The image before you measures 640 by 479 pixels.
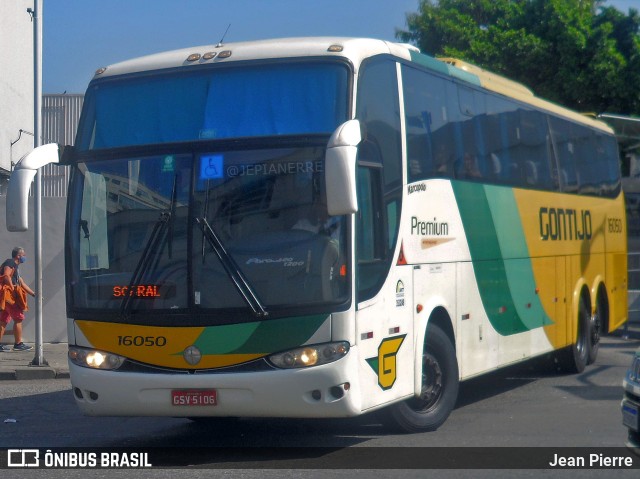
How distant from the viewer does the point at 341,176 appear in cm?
766

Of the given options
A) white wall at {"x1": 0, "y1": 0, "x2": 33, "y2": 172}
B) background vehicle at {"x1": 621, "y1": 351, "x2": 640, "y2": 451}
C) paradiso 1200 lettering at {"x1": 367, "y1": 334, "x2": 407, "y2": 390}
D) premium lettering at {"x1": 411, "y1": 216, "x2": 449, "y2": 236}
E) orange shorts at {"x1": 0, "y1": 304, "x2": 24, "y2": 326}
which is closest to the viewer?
background vehicle at {"x1": 621, "y1": 351, "x2": 640, "y2": 451}

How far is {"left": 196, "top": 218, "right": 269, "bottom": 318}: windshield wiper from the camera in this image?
8.18 metres

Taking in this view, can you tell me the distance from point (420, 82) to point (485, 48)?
2067cm

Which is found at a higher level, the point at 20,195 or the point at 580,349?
the point at 20,195

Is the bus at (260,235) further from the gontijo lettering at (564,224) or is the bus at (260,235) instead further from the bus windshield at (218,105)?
the gontijo lettering at (564,224)

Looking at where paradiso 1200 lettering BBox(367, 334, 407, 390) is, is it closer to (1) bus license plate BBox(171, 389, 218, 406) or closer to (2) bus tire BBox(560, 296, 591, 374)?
(1) bus license plate BBox(171, 389, 218, 406)

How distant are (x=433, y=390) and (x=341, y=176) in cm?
311

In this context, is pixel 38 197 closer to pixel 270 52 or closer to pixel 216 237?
pixel 270 52

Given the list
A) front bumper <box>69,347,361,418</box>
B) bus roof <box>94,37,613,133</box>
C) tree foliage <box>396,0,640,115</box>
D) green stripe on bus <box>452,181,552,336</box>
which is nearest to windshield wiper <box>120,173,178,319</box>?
front bumper <box>69,347,361,418</box>

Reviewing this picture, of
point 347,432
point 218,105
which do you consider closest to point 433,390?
point 347,432

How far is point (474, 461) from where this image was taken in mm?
8281

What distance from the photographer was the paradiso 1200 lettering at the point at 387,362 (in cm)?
860

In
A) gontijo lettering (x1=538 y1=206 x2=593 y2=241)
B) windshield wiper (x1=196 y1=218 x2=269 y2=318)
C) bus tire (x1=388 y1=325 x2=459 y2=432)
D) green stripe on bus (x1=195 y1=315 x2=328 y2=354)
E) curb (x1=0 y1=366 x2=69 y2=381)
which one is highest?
gontijo lettering (x1=538 y1=206 x2=593 y2=241)

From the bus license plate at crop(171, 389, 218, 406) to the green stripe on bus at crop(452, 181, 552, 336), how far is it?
12.1 feet
